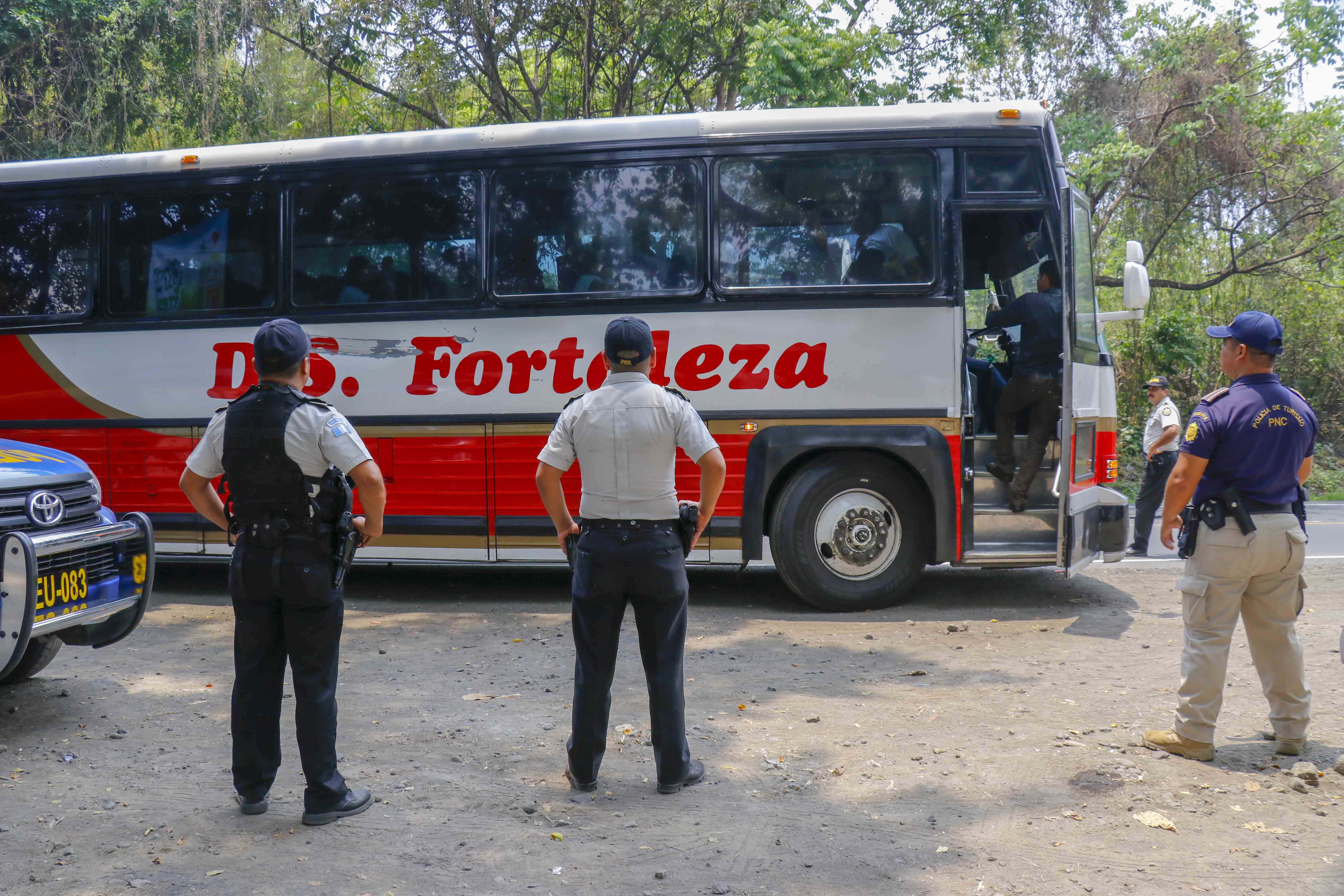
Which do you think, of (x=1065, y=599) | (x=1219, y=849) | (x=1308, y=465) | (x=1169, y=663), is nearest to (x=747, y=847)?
(x=1219, y=849)

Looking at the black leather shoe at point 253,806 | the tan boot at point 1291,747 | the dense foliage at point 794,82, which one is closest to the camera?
the black leather shoe at point 253,806

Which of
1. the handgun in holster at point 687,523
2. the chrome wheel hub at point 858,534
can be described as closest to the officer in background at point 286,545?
the handgun in holster at point 687,523

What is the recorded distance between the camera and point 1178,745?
457 centimetres

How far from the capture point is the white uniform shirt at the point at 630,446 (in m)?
4.05

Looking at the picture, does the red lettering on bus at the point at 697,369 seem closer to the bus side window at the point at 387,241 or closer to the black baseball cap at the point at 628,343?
the bus side window at the point at 387,241

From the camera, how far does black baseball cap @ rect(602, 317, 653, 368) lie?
13.4ft

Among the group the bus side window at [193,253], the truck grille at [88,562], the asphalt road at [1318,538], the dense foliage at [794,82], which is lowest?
the asphalt road at [1318,538]

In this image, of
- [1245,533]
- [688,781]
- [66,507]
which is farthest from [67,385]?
[1245,533]

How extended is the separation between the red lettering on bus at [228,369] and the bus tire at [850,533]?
3.92 meters

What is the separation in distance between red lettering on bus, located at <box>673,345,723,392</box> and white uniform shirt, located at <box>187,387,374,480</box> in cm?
389

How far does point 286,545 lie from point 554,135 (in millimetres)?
4672

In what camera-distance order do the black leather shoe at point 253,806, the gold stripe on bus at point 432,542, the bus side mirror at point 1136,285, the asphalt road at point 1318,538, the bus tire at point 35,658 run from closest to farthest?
the black leather shoe at point 253,806 < the bus tire at point 35,658 < the bus side mirror at point 1136,285 < the gold stripe on bus at point 432,542 < the asphalt road at point 1318,538

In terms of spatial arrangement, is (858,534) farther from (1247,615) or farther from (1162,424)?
(1162,424)

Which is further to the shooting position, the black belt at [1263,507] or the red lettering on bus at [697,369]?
the red lettering on bus at [697,369]
